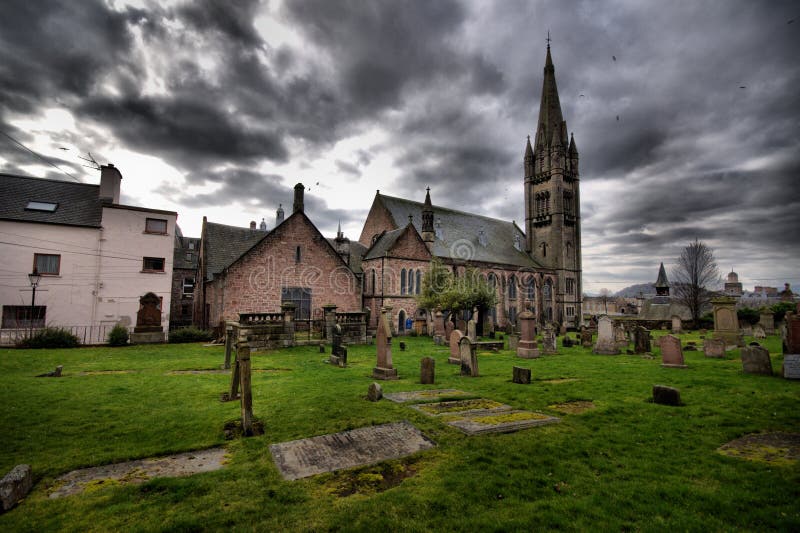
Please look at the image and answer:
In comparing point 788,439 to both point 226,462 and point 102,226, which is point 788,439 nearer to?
point 226,462

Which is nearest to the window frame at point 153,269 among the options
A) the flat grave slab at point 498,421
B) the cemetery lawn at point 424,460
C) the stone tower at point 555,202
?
the cemetery lawn at point 424,460

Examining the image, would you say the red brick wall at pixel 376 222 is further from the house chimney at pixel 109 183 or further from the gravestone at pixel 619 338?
the gravestone at pixel 619 338

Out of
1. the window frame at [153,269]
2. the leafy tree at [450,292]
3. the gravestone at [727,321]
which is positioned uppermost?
the window frame at [153,269]

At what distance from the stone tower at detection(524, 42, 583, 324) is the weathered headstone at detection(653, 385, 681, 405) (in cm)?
4236

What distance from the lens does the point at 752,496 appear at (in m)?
4.18

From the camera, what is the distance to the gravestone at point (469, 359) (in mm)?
12227

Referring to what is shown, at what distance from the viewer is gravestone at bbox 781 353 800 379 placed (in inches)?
407

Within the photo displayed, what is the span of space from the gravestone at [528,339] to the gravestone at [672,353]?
493cm

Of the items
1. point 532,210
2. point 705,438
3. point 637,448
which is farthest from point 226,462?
point 532,210

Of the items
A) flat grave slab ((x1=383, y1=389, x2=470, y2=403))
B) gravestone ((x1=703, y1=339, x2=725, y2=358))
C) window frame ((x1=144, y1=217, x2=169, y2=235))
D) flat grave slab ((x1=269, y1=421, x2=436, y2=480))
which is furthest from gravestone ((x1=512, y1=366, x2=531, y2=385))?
window frame ((x1=144, y1=217, x2=169, y2=235))

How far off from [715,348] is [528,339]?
7.75 meters

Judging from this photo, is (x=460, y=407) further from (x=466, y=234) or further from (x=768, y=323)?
(x=466, y=234)

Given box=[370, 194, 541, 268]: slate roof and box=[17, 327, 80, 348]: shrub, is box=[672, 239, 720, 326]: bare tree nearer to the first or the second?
box=[370, 194, 541, 268]: slate roof

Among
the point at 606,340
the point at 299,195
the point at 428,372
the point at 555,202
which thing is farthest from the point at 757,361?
the point at 555,202
